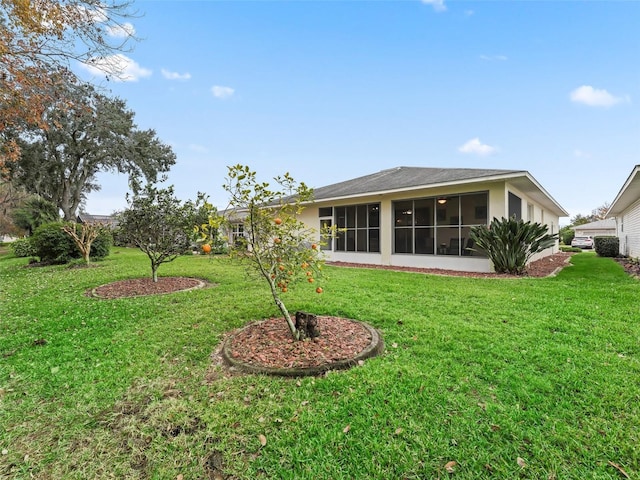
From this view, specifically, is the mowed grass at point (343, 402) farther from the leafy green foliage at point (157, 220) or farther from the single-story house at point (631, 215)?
the single-story house at point (631, 215)

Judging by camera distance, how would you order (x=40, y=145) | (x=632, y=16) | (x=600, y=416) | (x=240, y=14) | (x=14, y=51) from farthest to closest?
(x=40, y=145) → (x=240, y=14) → (x=632, y=16) → (x=14, y=51) → (x=600, y=416)

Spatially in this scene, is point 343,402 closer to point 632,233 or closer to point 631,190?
point 631,190

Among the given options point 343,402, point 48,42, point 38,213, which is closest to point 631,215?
point 343,402

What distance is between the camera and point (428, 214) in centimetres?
1084

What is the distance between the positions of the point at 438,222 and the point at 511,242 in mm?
2575

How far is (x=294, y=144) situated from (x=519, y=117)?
11.5 metres

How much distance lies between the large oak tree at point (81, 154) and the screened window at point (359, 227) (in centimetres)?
1269

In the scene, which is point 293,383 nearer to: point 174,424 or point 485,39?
point 174,424

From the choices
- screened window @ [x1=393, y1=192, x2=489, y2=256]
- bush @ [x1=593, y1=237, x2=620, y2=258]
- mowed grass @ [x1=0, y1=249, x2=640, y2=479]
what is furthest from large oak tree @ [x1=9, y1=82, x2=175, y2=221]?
bush @ [x1=593, y1=237, x2=620, y2=258]

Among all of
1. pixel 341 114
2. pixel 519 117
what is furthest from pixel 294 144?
Result: pixel 519 117

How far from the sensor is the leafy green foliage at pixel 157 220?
7207 mm

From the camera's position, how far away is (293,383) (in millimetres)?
2709

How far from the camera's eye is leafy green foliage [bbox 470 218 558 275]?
8344mm

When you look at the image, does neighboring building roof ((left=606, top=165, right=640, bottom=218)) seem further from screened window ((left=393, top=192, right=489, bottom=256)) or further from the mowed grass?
the mowed grass
